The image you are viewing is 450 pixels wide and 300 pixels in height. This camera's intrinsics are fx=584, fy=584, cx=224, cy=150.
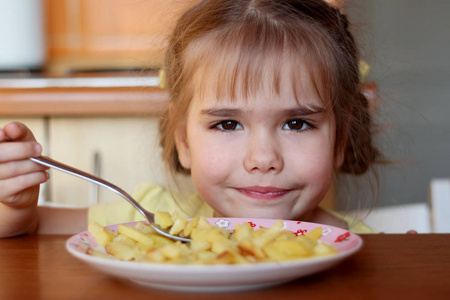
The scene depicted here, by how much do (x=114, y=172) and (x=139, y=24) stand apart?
132 cm

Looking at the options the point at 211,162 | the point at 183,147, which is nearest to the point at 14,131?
the point at 211,162

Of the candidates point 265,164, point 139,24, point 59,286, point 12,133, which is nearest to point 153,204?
point 265,164

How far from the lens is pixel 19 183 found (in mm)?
903

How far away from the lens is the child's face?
1.05 m

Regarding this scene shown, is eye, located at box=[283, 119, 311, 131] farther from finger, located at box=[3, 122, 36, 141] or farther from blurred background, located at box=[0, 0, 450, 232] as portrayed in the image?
finger, located at box=[3, 122, 36, 141]

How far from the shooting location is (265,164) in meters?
1.03

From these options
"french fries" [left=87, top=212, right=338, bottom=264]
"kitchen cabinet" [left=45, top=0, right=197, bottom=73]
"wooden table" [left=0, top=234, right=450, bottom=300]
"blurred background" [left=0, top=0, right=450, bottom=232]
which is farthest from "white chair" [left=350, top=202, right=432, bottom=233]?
"kitchen cabinet" [left=45, top=0, right=197, bottom=73]

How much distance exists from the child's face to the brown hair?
35 millimetres

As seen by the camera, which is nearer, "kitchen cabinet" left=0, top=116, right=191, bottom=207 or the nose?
the nose

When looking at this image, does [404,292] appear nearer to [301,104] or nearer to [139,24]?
[301,104]

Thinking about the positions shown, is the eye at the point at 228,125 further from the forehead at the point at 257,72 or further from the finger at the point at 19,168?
the finger at the point at 19,168

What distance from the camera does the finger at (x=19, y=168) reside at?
0.87 metres

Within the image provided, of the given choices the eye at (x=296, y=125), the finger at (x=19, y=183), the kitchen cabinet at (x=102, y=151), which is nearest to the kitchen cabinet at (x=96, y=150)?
the kitchen cabinet at (x=102, y=151)

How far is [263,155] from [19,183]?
41 cm
